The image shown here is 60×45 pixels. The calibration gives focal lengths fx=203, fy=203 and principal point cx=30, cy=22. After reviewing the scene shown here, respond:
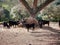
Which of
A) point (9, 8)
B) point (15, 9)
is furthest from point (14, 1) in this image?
point (15, 9)

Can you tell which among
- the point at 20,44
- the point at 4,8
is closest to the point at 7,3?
the point at 4,8

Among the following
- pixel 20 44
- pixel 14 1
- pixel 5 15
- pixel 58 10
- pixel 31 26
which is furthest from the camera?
pixel 14 1

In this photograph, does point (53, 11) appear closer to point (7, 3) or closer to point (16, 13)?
point (16, 13)

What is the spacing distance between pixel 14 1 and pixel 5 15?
352 centimetres

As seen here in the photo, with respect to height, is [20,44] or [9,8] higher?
[9,8]

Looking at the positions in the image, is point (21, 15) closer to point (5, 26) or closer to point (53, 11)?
point (53, 11)

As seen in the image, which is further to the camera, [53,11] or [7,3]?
[7,3]

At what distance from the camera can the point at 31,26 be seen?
18125mm

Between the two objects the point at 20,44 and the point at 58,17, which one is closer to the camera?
the point at 20,44

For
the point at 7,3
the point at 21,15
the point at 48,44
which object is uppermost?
the point at 7,3

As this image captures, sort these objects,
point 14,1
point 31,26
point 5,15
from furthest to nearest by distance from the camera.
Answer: point 14,1 → point 5,15 → point 31,26

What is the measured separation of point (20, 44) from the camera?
1081 centimetres

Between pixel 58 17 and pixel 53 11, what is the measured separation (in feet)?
3.80

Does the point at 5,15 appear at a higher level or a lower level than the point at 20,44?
higher
